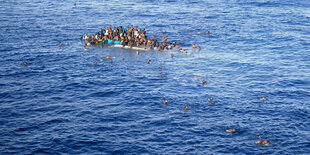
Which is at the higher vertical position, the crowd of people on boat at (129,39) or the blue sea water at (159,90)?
the crowd of people on boat at (129,39)

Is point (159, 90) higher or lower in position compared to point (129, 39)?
lower

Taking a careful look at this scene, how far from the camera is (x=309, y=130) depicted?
38469 millimetres

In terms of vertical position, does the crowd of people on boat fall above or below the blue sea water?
above

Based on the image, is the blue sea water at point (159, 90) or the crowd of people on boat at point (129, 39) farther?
the crowd of people on boat at point (129, 39)

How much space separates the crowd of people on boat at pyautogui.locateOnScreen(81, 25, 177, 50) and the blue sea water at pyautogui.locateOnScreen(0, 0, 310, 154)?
2.62 meters

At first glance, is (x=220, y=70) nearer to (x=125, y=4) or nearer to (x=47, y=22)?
(x=47, y=22)

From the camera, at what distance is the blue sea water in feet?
Answer: 120

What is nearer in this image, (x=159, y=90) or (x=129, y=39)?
(x=159, y=90)

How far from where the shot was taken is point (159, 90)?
48688mm

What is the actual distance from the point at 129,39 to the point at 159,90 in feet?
76.5

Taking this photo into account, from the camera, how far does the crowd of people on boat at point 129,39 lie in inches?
2672

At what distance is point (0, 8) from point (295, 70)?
89.4m

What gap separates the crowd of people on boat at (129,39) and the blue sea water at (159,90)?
8.61ft

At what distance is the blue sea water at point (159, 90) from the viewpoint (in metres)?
36.6
